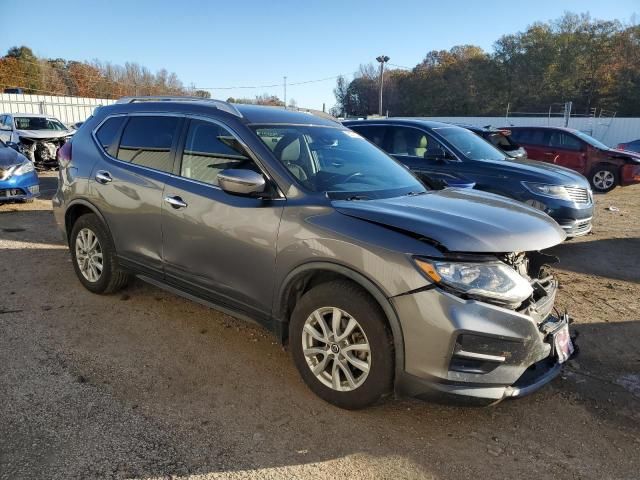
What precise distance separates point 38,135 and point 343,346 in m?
14.9

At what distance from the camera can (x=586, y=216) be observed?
6.89m

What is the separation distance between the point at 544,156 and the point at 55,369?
531 inches

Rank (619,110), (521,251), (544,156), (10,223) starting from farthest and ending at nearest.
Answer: (619,110), (544,156), (10,223), (521,251)

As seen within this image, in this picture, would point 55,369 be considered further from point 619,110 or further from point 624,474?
point 619,110

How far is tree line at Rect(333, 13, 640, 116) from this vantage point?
55.1m

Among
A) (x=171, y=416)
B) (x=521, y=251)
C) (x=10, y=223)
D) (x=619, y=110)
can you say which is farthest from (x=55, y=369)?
(x=619, y=110)

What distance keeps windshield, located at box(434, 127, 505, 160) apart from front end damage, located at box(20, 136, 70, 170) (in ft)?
38.4

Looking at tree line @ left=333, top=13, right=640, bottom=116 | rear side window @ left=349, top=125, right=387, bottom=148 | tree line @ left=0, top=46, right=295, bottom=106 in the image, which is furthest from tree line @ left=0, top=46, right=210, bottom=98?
rear side window @ left=349, top=125, right=387, bottom=148

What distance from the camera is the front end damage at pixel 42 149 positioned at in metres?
14.3

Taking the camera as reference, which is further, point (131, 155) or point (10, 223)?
point (10, 223)

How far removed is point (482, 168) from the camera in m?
7.10

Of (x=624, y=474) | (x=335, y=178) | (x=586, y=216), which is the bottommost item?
(x=624, y=474)

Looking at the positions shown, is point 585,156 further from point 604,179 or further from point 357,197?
point 357,197

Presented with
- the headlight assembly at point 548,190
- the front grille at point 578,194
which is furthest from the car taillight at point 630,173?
the headlight assembly at point 548,190
